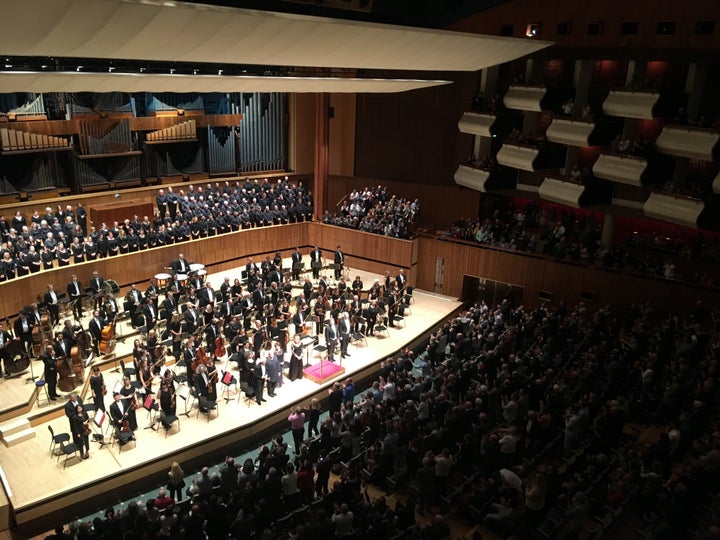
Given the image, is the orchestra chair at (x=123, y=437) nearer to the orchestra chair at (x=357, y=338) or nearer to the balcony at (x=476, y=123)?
the orchestra chair at (x=357, y=338)

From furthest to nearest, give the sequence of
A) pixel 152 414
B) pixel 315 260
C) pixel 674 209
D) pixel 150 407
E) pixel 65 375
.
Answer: pixel 315 260 < pixel 674 209 < pixel 65 375 < pixel 152 414 < pixel 150 407

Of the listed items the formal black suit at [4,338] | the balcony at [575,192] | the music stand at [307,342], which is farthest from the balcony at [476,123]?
the formal black suit at [4,338]

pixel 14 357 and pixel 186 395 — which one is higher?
pixel 14 357

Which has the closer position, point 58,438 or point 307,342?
point 58,438

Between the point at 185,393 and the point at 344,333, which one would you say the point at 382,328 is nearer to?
the point at 344,333

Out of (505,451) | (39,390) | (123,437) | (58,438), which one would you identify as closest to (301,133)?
(39,390)

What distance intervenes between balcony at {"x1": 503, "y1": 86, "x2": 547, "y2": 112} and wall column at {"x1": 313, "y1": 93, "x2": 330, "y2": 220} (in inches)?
246

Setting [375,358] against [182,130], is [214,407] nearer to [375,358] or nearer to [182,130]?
[375,358]

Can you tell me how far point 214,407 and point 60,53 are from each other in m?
6.34

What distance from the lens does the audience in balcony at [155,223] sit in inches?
570

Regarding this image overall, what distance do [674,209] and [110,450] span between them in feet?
42.8

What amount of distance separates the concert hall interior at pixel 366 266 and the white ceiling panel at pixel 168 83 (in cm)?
11

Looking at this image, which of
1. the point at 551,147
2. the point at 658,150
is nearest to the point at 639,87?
the point at 658,150

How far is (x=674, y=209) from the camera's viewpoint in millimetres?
14180
